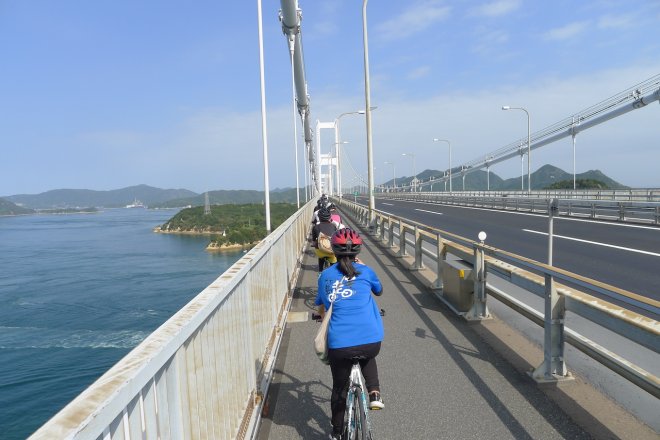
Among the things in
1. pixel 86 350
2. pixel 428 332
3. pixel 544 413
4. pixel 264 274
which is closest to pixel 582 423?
pixel 544 413

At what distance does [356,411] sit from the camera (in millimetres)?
3137

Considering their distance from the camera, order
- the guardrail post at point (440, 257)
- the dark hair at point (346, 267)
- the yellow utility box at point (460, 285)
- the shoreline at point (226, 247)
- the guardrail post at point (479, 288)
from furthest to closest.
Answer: the shoreline at point (226, 247)
the guardrail post at point (440, 257)
the yellow utility box at point (460, 285)
the guardrail post at point (479, 288)
the dark hair at point (346, 267)

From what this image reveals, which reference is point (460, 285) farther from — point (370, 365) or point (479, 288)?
point (370, 365)

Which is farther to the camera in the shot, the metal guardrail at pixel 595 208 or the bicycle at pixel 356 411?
the metal guardrail at pixel 595 208

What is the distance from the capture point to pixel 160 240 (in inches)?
3944

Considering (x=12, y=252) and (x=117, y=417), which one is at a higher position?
(x=117, y=417)

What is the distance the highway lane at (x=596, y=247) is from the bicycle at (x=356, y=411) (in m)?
7.20

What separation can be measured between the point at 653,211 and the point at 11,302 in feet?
158

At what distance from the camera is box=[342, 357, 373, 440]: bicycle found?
3.03m

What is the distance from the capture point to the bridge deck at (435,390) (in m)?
3.71

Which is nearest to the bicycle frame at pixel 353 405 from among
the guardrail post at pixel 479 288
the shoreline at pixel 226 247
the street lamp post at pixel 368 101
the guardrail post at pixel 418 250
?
the guardrail post at pixel 479 288

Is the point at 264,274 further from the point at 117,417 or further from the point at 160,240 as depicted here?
the point at 160,240

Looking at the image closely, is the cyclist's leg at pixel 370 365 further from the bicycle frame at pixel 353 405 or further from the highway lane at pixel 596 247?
the highway lane at pixel 596 247

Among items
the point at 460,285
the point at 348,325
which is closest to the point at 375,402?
the point at 348,325
